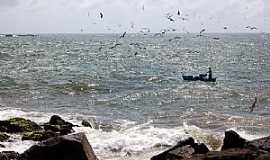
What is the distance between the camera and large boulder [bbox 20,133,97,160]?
53.6ft

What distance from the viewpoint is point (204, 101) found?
42.2 meters

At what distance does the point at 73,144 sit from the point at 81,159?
0.53m

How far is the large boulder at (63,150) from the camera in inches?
643

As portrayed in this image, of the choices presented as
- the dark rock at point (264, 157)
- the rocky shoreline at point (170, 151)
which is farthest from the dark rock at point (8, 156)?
the dark rock at point (264, 157)

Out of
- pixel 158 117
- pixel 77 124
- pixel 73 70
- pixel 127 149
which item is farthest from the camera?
pixel 73 70

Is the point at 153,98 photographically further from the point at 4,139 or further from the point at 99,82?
the point at 4,139

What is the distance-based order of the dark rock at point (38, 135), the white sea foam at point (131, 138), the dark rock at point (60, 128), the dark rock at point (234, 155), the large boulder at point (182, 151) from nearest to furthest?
the dark rock at point (234, 155) → the large boulder at point (182, 151) → the white sea foam at point (131, 138) → the dark rock at point (38, 135) → the dark rock at point (60, 128)

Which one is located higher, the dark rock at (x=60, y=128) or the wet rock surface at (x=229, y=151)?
the wet rock surface at (x=229, y=151)

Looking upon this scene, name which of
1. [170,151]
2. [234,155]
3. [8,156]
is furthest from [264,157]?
[8,156]

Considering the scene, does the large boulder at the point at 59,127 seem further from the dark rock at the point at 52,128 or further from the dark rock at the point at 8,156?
the dark rock at the point at 8,156

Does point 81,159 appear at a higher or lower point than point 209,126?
higher

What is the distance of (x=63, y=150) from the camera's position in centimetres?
1647

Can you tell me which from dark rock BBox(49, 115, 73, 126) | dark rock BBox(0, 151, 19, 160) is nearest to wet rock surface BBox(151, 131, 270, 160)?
dark rock BBox(0, 151, 19, 160)

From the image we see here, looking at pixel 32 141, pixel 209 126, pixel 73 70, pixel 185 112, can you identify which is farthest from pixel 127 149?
pixel 73 70
